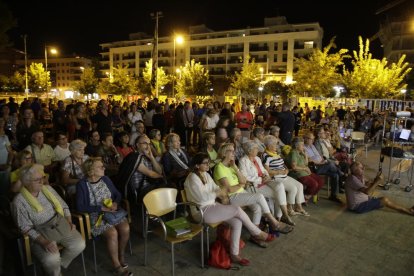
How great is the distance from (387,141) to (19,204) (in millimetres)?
8598

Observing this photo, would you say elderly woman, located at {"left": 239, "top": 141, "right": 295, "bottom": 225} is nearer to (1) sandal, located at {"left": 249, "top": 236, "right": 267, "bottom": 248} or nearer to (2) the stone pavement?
(2) the stone pavement

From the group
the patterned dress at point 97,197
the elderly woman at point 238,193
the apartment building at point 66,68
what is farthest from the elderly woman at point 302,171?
the apartment building at point 66,68

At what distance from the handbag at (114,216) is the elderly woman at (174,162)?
5.36 ft

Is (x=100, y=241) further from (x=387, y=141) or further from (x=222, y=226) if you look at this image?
(x=387, y=141)

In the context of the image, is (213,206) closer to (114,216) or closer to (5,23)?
(114,216)

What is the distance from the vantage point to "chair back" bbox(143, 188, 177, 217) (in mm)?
3988

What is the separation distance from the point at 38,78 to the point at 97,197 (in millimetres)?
49272

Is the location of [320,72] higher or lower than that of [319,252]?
higher

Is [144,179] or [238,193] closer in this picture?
[238,193]

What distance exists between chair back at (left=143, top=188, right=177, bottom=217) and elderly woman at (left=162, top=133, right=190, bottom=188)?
123 cm

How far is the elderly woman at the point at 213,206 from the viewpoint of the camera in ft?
13.5

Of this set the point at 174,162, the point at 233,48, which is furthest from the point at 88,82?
the point at 174,162

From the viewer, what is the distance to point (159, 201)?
13.6 feet

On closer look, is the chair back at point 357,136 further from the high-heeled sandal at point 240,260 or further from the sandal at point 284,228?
the high-heeled sandal at point 240,260
